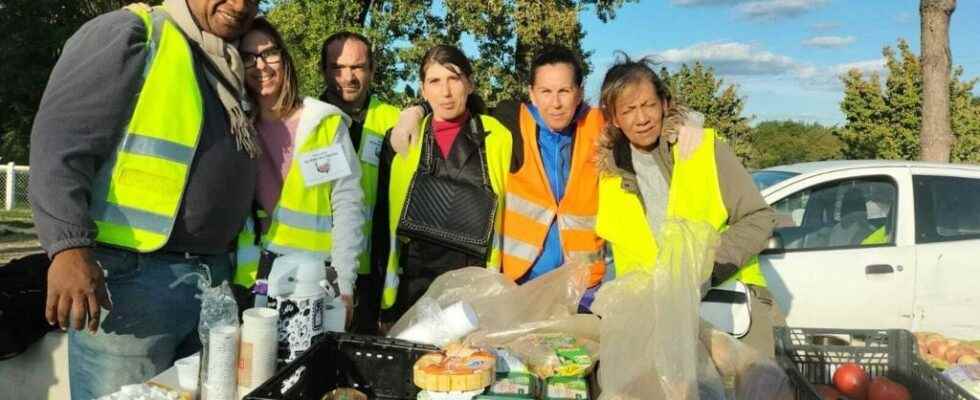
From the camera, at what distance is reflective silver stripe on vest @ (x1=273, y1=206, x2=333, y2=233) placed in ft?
7.66

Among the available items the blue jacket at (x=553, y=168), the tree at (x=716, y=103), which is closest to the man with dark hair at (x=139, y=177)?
the blue jacket at (x=553, y=168)

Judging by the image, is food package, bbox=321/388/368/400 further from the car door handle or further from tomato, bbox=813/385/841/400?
the car door handle

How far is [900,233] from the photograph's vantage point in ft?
14.3

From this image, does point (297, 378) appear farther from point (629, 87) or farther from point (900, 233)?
point (900, 233)

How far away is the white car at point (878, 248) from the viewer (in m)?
4.22

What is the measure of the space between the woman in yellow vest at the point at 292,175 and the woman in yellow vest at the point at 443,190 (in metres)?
0.53

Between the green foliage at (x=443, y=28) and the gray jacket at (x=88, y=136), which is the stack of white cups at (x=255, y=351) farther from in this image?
the green foliage at (x=443, y=28)

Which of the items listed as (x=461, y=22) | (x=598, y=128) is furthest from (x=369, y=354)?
(x=461, y=22)

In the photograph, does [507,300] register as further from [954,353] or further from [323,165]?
[954,353]

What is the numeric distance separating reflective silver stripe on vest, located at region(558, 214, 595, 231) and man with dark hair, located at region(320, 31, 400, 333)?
2.68 ft

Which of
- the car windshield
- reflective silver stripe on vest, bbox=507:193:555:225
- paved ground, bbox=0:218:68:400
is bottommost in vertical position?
paved ground, bbox=0:218:68:400

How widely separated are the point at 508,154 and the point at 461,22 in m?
9.71

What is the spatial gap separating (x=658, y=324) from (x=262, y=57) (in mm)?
1466

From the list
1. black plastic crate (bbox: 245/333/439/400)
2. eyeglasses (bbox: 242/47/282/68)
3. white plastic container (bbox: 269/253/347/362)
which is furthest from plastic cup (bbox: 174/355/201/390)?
eyeglasses (bbox: 242/47/282/68)
